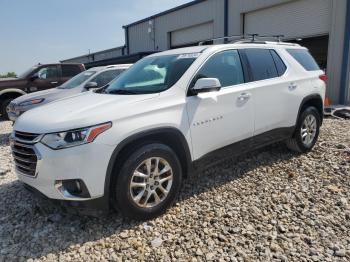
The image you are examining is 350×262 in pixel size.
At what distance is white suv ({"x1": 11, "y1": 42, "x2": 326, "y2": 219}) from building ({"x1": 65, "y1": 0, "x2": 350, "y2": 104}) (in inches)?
278

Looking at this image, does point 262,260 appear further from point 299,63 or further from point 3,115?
point 3,115

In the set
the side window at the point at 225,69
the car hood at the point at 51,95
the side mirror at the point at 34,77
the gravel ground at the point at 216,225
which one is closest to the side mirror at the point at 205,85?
the side window at the point at 225,69

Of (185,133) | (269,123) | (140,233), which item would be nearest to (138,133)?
(185,133)

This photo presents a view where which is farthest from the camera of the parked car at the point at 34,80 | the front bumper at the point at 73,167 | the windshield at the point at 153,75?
the parked car at the point at 34,80

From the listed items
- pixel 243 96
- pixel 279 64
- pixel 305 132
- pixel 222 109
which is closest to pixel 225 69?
pixel 243 96

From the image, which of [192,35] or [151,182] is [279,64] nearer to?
[151,182]

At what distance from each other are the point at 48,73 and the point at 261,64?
28.8 ft

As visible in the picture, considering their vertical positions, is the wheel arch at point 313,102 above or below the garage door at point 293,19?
below

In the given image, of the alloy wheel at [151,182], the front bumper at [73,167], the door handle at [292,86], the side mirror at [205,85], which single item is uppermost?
the side mirror at [205,85]

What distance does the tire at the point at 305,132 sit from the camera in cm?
490

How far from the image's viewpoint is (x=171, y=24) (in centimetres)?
1756

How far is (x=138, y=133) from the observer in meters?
2.99

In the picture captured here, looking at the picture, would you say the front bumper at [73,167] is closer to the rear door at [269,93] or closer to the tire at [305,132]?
the rear door at [269,93]

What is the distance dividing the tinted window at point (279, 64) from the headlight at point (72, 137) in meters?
2.98
